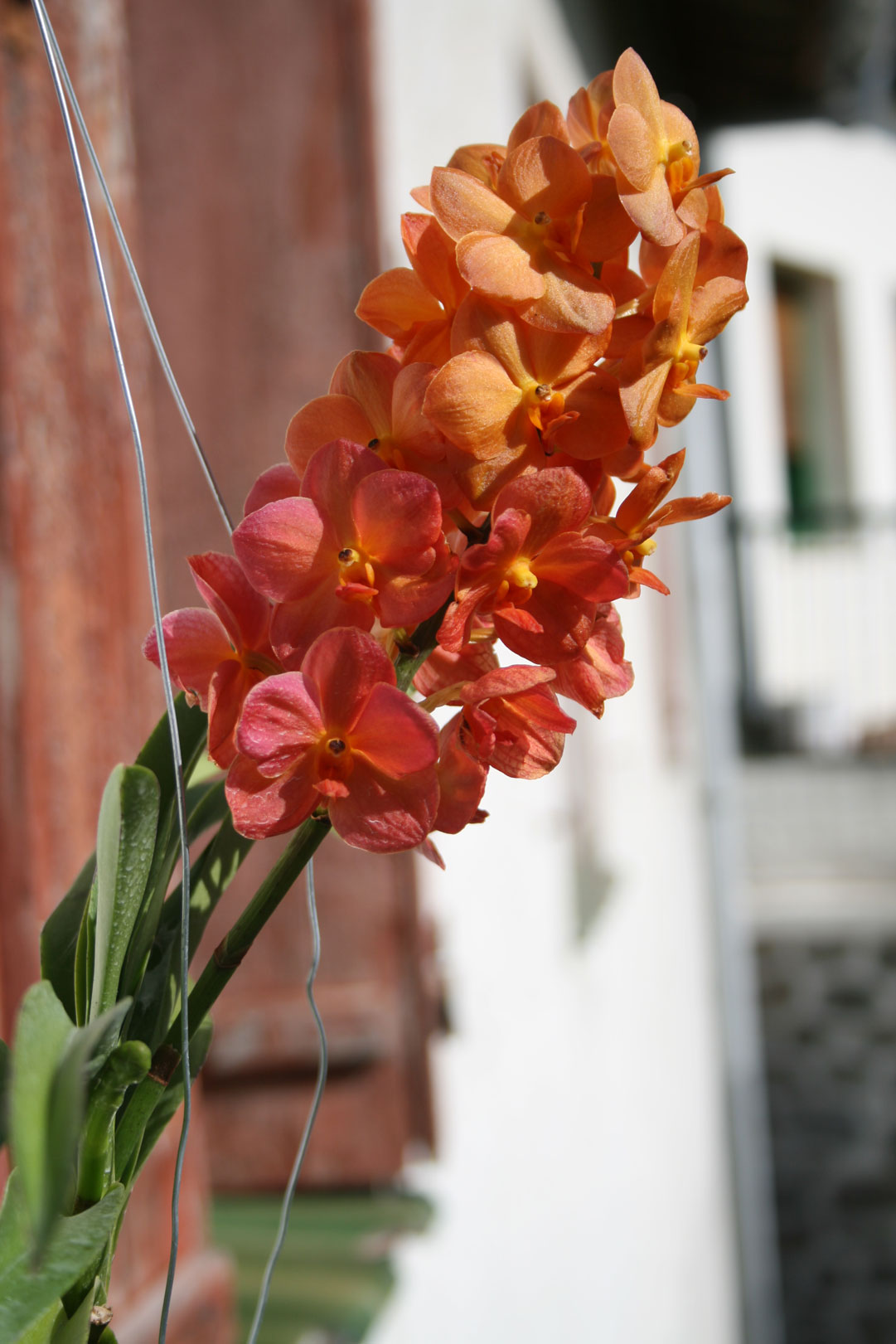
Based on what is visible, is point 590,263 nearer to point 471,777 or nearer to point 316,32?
point 471,777

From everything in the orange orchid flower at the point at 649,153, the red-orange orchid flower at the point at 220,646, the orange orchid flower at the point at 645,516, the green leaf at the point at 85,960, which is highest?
the orange orchid flower at the point at 649,153

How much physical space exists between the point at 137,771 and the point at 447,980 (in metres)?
1.26

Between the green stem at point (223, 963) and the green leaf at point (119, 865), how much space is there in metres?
0.03

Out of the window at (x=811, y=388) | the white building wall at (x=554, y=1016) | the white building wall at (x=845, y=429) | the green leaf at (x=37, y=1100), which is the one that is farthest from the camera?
the window at (x=811, y=388)

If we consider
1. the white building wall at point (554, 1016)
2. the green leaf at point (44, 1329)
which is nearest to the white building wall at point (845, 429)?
the white building wall at point (554, 1016)

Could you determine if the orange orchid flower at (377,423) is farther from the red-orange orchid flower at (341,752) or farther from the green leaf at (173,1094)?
the green leaf at (173,1094)

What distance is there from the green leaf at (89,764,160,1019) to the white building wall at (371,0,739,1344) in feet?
3.88

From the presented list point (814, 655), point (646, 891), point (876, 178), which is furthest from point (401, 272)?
point (876, 178)

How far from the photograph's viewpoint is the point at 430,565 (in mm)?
331

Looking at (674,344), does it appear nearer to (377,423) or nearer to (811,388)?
(377,423)

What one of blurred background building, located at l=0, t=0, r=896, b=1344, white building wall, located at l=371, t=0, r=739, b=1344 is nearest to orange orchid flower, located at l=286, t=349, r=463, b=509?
blurred background building, located at l=0, t=0, r=896, b=1344

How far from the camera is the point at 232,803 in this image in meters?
0.32

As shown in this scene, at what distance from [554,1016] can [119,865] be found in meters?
2.18

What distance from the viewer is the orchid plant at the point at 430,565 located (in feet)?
1.05
